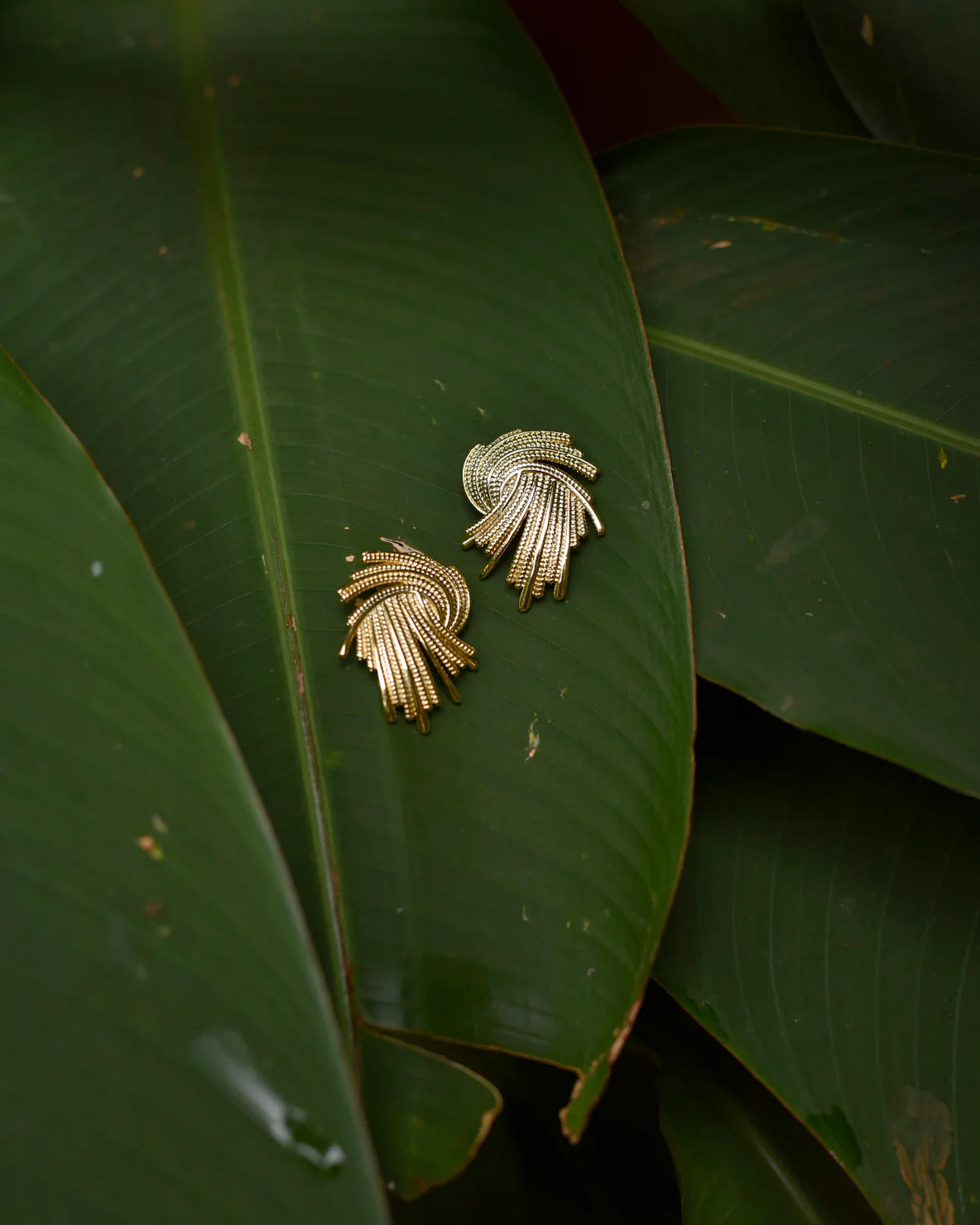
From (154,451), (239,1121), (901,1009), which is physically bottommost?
(239,1121)

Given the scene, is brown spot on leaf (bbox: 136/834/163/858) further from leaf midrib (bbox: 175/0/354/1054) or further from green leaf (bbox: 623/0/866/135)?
green leaf (bbox: 623/0/866/135)

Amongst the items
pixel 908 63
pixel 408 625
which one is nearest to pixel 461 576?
pixel 408 625

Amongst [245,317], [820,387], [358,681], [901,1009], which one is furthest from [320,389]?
[901,1009]

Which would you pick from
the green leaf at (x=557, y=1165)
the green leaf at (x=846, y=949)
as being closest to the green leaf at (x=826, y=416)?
the green leaf at (x=846, y=949)

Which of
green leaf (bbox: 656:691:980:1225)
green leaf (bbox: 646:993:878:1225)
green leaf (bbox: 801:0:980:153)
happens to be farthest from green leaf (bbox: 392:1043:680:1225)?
green leaf (bbox: 801:0:980:153)

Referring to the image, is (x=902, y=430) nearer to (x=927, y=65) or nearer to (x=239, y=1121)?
(x=927, y=65)
